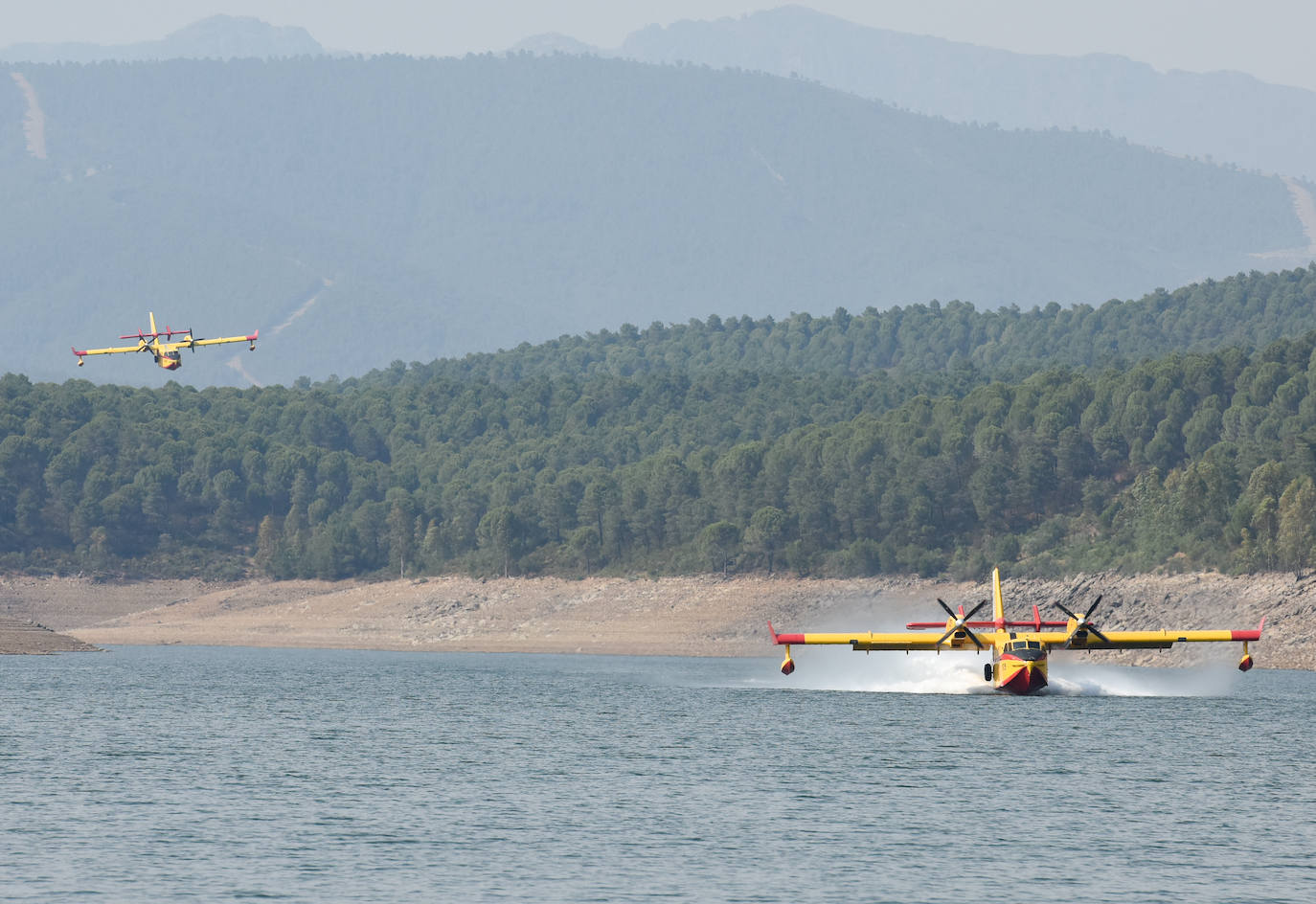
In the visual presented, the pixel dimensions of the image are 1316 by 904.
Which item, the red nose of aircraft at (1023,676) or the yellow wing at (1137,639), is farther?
the yellow wing at (1137,639)

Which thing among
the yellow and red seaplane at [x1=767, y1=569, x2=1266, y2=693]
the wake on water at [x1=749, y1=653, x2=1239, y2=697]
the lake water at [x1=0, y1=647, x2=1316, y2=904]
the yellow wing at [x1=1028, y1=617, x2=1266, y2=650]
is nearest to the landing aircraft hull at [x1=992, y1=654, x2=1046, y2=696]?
the yellow and red seaplane at [x1=767, y1=569, x2=1266, y2=693]

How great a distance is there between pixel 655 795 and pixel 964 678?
59.9 meters

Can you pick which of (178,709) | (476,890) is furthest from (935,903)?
(178,709)

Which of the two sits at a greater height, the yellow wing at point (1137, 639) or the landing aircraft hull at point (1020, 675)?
the yellow wing at point (1137, 639)

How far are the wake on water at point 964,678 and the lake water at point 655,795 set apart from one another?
169 centimetres

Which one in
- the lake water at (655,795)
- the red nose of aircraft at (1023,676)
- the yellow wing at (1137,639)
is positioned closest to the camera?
the lake water at (655,795)

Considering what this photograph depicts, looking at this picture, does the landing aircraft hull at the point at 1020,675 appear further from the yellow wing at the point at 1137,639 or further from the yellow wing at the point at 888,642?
the yellow wing at the point at 888,642

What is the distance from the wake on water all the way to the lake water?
1.69 meters

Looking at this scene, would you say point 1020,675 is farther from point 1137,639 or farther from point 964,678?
point 964,678

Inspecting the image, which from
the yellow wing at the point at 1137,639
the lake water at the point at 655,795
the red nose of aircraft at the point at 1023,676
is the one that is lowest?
the lake water at the point at 655,795

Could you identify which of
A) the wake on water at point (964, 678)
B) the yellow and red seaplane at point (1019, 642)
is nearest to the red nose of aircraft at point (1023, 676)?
the yellow and red seaplane at point (1019, 642)

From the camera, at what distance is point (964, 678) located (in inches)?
4941

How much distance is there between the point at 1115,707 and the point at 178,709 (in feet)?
176

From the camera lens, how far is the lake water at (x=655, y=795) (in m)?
52.5
